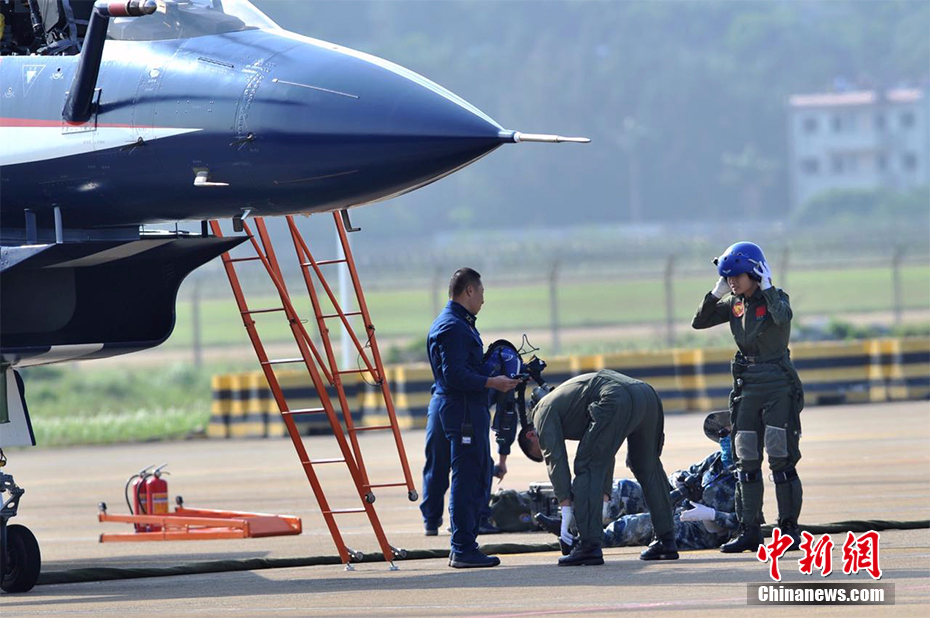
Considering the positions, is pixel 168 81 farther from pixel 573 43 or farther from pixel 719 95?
pixel 573 43

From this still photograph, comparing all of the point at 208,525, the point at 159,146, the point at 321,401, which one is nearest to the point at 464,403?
the point at 321,401

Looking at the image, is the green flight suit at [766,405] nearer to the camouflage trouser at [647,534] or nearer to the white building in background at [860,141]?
the camouflage trouser at [647,534]

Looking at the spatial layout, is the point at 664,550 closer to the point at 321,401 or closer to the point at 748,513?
the point at 748,513

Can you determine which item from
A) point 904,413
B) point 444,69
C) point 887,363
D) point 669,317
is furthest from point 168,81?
point 444,69

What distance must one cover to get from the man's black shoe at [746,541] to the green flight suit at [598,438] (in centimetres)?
45

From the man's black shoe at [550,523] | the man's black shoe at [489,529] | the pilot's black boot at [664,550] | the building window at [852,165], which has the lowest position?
the man's black shoe at [489,529]

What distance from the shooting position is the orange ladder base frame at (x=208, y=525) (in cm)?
1275

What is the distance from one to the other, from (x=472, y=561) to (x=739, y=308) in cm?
236

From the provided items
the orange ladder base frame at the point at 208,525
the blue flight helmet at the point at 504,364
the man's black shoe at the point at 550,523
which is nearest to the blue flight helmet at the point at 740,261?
the blue flight helmet at the point at 504,364

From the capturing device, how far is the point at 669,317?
31.7 meters

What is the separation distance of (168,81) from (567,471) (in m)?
3.36

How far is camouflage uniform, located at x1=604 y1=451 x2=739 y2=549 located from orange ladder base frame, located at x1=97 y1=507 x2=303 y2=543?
2866 millimetres

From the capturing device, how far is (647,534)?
36.8ft

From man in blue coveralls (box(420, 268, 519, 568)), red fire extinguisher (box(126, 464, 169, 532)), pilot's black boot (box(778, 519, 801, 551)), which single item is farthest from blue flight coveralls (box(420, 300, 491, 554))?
red fire extinguisher (box(126, 464, 169, 532))
